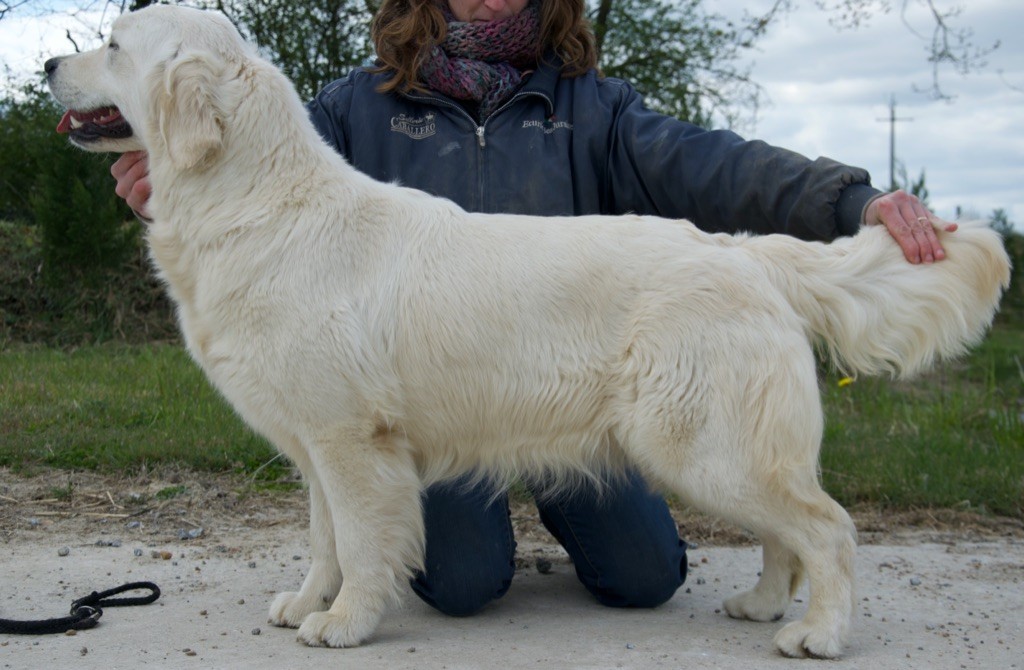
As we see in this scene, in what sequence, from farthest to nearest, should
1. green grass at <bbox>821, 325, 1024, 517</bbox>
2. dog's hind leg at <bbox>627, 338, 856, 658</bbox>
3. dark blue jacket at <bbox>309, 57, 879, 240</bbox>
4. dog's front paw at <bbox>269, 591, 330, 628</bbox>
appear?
green grass at <bbox>821, 325, 1024, 517</bbox> < dark blue jacket at <bbox>309, 57, 879, 240</bbox> < dog's front paw at <bbox>269, 591, 330, 628</bbox> < dog's hind leg at <bbox>627, 338, 856, 658</bbox>

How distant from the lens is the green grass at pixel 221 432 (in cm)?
532

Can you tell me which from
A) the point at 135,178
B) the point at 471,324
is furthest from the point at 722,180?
the point at 135,178

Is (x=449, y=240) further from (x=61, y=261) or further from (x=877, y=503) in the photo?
(x=61, y=261)

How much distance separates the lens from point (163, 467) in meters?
5.28

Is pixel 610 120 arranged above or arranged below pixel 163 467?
above

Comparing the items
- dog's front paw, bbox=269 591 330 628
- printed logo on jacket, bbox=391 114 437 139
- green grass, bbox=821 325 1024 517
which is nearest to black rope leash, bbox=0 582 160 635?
dog's front paw, bbox=269 591 330 628

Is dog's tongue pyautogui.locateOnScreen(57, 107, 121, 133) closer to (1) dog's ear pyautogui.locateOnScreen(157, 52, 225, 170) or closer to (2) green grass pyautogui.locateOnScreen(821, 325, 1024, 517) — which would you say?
(1) dog's ear pyautogui.locateOnScreen(157, 52, 225, 170)

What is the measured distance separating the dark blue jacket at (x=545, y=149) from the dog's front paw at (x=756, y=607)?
1.37 m

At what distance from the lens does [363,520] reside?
3.29 metres

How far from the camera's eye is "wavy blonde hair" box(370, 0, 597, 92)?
14.0ft

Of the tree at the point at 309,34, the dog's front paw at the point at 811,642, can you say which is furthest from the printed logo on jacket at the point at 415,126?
the tree at the point at 309,34

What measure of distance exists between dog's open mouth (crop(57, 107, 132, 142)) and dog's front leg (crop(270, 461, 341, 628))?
4.36 feet

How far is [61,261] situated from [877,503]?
7004mm

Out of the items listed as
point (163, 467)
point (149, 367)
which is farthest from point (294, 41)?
point (163, 467)
